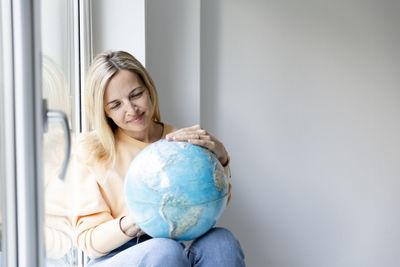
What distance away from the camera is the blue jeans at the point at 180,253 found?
116cm

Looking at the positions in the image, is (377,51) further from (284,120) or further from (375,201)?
(375,201)

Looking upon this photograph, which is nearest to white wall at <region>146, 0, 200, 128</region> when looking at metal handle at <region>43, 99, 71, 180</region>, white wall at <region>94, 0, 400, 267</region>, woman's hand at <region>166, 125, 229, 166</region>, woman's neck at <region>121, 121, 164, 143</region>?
white wall at <region>94, 0, 400, 267</region>

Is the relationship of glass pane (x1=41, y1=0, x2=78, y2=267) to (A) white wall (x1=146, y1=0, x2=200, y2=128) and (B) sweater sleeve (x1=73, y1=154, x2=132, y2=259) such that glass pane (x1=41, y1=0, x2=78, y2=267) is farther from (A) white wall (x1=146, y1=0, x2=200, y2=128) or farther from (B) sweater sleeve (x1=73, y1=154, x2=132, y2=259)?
(A) white wall (x1=146, y1=0, x2=200, y2=128)

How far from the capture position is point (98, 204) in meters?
1.37

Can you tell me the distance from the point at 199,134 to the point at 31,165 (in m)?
0.63

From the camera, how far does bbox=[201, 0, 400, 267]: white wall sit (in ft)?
7.51

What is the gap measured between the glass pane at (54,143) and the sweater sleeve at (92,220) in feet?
0.18

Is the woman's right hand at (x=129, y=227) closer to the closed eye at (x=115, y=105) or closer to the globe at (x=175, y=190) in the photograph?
the globe at (x=175, y=190)

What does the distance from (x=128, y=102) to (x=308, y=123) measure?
1280 mm

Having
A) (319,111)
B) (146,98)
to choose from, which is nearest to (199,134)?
(146,98)

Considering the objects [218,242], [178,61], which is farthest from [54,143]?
[178,61]

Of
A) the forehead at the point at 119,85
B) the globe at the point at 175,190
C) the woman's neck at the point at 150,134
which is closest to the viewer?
the globe at the point at 175,190

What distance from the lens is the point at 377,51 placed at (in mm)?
2357

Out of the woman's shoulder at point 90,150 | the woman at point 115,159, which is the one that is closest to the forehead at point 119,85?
the woman at point 115,159
